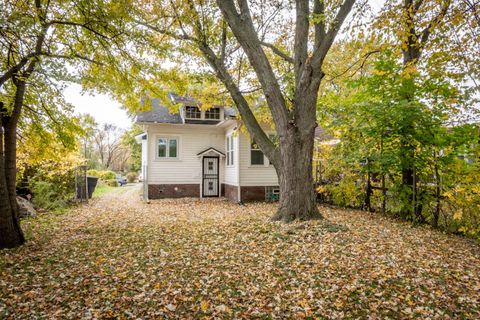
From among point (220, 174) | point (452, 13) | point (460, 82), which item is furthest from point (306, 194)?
point (220, 174)

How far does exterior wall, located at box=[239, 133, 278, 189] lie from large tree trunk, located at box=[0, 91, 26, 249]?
9.27 m

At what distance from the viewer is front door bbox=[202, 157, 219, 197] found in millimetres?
15828

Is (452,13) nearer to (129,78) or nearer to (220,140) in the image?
(129,78)

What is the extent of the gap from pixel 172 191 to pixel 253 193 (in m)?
4.54

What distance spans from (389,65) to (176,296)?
7.95m

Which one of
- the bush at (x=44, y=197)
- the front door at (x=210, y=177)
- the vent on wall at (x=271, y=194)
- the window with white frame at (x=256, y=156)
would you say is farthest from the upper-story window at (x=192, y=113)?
the bush at (x=44, y=197)

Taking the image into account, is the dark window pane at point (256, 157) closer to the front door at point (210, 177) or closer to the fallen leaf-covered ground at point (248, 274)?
the front door at point (210, 177)

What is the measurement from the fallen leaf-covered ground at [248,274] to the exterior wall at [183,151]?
7.99m

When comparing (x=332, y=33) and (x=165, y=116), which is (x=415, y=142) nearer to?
(x=332, y=33)

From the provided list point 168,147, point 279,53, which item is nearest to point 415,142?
point 279,53

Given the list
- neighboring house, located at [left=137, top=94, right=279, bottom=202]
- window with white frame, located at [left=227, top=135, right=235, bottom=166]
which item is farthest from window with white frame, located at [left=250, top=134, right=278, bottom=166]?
window with white frame, located at [left=227, top=135, right=235, bottom=166]

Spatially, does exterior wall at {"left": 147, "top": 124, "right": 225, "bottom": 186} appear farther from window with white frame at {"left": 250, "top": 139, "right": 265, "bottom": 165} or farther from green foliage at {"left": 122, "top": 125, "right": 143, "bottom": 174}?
green foliage at {"left": 122, "top": 125, "right": 143, "bottom": 174}

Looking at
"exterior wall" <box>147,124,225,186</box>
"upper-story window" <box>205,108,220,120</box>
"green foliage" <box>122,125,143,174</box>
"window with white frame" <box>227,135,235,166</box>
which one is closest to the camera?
"exterior wall" <box>147,124,225,186</box>

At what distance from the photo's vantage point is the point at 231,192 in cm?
1460
